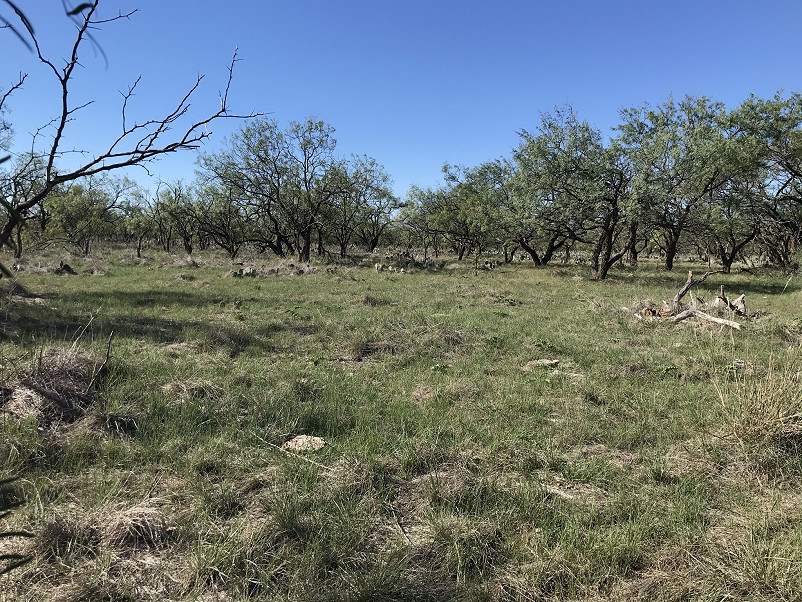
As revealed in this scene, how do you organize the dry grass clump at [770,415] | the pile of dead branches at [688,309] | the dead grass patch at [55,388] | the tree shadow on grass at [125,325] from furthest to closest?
1. the pile of dead branches at [688,309]
2. the tree shadow on grass at [125,325]
3. the dead grass patch at [55,388]
4. the dry grass clump at [770,415]

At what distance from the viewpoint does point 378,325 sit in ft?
32.4

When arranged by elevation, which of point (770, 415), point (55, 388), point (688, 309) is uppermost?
point (688, 309)

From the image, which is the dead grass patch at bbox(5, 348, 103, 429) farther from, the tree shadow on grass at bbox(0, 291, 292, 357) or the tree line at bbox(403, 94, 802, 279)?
the tree line at bbox(403, 94, 802, 279)

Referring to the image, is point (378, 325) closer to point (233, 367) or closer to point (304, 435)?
point (233, 367)

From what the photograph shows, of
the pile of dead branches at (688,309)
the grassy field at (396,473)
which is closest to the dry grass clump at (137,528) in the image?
the grassy field at (396,473)

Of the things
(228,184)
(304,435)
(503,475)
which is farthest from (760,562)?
(228,184)

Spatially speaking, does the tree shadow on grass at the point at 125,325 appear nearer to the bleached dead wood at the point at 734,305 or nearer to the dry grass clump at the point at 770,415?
the dry grass clump at the point at 770,415

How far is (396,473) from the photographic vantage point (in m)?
3.89

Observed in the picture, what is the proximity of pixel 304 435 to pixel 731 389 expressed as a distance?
4674mm

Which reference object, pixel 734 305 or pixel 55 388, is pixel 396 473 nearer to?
pixel 55 388

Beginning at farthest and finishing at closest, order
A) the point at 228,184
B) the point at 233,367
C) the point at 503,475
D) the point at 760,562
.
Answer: the point at 228,184, the point at 233,367, the point at 503,475, the point at 760,562

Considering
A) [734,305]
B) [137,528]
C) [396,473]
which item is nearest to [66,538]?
[137,528]

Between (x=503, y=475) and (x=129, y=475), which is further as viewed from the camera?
(x=503, y=475)

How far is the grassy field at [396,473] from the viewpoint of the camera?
2729mm
